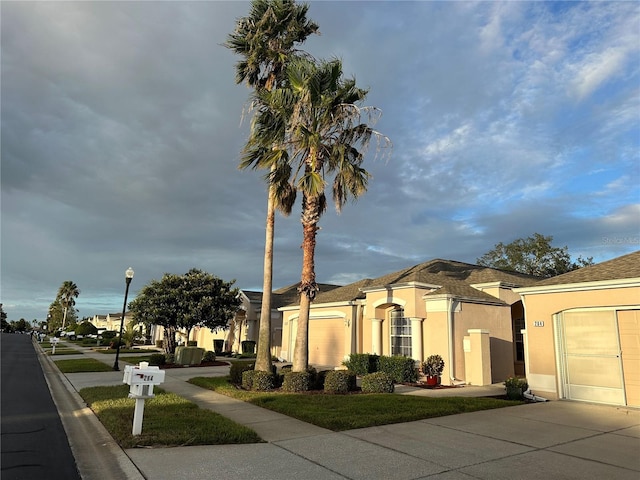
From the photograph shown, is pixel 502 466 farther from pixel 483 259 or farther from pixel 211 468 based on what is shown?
pixel 483 259

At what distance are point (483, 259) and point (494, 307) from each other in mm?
30852

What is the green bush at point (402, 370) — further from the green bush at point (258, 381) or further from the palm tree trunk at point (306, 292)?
the green bush at point (258, 381)

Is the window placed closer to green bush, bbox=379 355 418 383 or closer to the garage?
green bush, bbox=379 355 418 383

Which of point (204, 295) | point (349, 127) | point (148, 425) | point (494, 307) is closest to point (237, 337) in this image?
point (204, 295)

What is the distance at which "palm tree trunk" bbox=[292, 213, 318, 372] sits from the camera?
14.2m

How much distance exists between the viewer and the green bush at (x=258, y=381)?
44.3ft

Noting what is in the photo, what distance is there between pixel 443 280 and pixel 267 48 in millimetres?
12457

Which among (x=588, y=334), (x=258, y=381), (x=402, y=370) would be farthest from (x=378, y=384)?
(x=588, y=334)

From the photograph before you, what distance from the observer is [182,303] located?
26.3 meters

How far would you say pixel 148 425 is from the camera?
8070 mm

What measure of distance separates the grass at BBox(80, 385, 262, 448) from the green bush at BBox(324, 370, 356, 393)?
437 cm

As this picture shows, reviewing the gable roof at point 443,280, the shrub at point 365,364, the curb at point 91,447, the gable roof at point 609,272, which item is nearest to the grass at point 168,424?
the curb at point 91,447

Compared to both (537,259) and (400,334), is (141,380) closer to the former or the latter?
(400,334)

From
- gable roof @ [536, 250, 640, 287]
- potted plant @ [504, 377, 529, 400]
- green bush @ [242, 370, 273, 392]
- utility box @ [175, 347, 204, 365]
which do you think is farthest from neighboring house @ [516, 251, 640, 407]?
utility box @ [175, 347, 204, 365]
